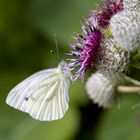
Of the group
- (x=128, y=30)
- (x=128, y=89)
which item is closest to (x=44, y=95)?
(x=128, y=89)

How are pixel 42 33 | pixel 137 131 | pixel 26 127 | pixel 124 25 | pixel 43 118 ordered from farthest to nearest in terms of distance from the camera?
pixel 42 33 → pixel 26 127 → pixel 137 131 → pixel 43 118 → pixel 124 25

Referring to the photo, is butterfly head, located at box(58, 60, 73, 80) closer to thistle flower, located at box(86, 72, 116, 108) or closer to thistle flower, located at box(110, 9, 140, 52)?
thistle flower, located at box(86, 72, 116, 108)

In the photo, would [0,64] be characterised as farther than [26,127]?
Yes

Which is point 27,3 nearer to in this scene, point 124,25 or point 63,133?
point 63,133

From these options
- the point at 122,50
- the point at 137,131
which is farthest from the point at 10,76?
the point at 122,50

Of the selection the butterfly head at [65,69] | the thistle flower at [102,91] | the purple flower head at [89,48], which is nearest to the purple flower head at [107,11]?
the purple flower head at [89,48]
